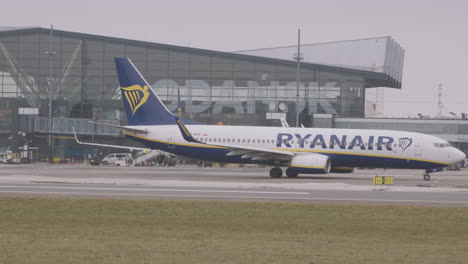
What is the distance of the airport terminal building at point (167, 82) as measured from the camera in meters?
89.9

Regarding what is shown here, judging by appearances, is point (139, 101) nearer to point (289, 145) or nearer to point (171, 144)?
point (171, 144)

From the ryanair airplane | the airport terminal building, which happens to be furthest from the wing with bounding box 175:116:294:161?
the airport terminal building

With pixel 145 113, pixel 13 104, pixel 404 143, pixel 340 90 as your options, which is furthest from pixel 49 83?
pixel 404 143

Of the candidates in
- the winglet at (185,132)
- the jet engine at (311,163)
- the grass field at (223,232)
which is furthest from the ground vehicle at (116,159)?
the grass field at (223,232)

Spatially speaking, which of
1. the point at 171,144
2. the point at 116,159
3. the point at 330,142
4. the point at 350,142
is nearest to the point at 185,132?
the point at 171,144

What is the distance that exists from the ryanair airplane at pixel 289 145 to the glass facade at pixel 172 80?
39.8 m

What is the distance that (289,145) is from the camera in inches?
1858

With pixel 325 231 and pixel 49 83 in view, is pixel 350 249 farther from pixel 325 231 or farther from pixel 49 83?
pixel 49 83

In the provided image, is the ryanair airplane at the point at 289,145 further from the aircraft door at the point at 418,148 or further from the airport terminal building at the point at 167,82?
the airport terminal building at the point at 167,82

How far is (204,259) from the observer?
14.2m

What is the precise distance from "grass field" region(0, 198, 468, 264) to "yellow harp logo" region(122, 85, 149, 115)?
2561 centimetres

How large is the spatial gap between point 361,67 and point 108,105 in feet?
115

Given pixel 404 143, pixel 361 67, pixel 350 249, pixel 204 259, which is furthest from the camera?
pixel 361 67

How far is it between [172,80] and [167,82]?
2.25 feet
